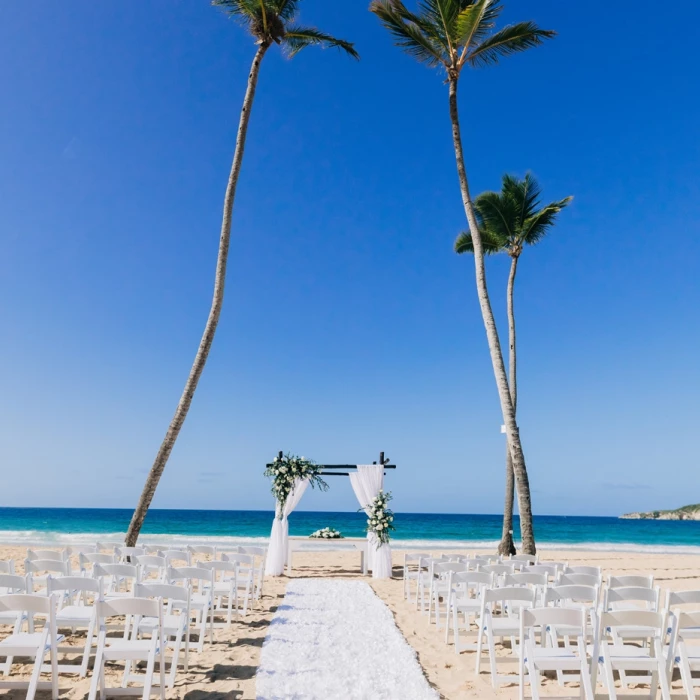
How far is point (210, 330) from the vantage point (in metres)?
10.7

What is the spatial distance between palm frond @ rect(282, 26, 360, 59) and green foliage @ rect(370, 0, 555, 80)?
87 cm

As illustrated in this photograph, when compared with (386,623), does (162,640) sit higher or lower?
higher

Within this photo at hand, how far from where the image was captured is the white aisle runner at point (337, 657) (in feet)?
14.0

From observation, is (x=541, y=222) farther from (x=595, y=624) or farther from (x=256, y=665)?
(x=256, y=665)

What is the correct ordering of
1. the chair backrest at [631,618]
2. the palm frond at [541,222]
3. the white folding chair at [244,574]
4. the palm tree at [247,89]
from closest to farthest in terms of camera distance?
the chair backrest at [631,618] → the white folding chair at [244,574] → the palm tree at [247,89] → the palm frond at [541,222]

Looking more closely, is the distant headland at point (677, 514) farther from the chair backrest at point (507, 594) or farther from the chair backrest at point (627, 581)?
the chair backrest at point (507, 594)

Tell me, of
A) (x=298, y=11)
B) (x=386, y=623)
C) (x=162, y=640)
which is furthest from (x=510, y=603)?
(x=298, y=11)

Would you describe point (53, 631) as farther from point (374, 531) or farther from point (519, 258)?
point (519, 258)

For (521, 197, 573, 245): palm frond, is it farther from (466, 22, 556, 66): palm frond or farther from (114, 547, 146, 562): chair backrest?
(114, 547, 146, 562): chair backrest

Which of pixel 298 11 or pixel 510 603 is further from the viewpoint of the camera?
pixel 298 11

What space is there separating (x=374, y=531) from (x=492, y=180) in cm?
920

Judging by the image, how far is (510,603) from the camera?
605 cm

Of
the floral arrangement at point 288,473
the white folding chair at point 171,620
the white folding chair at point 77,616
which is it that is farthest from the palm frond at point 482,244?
the white folding chair at point 77,616

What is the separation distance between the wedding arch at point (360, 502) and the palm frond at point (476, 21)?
866 cm
